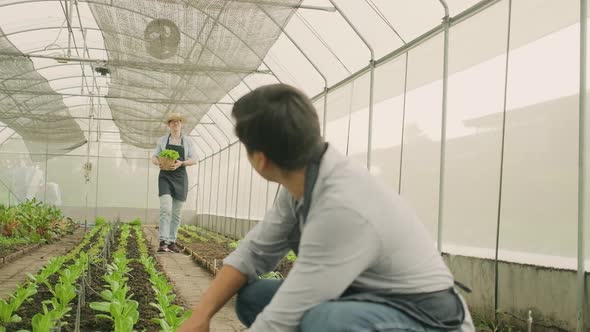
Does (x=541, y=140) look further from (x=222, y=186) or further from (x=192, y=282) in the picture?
(x=222, y=186)

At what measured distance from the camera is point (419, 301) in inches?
75.0

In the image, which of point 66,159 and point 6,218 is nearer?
point 6,218

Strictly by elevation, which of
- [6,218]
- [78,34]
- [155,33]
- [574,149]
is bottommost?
[6,218]

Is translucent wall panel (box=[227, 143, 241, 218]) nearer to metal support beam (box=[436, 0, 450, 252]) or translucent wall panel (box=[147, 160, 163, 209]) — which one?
translucent wall panel (box=[147, 160, 163, 209])

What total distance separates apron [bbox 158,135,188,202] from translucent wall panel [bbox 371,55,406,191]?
2.18 m

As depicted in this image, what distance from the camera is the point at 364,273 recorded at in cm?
195

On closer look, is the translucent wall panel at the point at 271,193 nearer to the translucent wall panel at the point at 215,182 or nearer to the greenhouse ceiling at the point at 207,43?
the greenhouse ceiling at the point at 207,43

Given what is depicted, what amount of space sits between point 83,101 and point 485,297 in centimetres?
1768

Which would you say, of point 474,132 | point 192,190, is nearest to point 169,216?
point 474,132

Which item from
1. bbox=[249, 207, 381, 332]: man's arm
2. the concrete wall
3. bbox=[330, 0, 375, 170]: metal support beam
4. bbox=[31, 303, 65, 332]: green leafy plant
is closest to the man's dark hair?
bbox=[249, 207, 381, 332]: man's arm

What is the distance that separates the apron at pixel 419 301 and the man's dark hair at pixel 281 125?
2.0 inches

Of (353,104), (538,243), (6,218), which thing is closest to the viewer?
(538,243)

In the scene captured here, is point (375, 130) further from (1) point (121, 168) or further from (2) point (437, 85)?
(1) point (121, 168)

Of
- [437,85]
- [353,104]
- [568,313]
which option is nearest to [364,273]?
[568,313]
